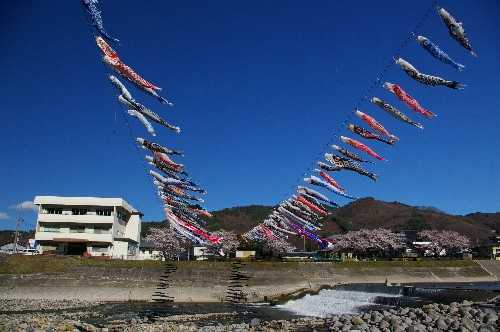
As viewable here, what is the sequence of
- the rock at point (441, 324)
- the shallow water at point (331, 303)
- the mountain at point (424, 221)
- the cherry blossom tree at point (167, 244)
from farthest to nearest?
the mountain at point (424, 221) → the cherry blossom tree at point (167, 244) → the shallow water at point (331, 303) → the rock at point (441, 324)

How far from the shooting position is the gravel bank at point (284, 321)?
16.6 m

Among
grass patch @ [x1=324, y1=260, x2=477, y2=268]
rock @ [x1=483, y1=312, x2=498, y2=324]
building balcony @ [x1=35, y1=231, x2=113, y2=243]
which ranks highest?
building balcony @ [x1=35, y1=231, x2=113, y2=243]

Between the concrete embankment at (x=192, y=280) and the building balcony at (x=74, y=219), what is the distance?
19.1m

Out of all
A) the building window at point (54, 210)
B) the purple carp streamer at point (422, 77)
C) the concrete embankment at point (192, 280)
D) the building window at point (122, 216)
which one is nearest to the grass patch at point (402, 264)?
the concrete embankment at point (192, 280)

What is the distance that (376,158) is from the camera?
18.3m

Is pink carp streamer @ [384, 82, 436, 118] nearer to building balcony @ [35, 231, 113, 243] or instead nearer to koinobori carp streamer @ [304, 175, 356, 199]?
koinobori carp streamer @ [304, 175, 356, 199]

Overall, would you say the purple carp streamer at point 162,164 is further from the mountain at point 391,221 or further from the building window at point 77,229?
the mountain at point 391,221

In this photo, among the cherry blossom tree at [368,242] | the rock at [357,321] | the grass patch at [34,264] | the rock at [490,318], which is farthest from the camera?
the cherry blossom tree at [368,242]

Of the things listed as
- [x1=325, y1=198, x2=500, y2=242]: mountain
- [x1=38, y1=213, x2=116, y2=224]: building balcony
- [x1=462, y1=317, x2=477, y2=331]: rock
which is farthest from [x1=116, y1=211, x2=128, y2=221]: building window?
[x1=325, y1=198, x2=500, y2=242]: mountain

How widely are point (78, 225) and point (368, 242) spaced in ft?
154

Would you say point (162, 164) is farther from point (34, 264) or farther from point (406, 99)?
point (34, 264)

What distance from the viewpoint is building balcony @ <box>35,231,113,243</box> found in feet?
201

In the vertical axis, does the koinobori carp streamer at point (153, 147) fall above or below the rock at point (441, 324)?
above

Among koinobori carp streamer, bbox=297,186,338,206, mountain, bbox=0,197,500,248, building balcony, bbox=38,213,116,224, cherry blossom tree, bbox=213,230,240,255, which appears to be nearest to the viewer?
koinobori carp streamer, bbox=297,186,338,206
